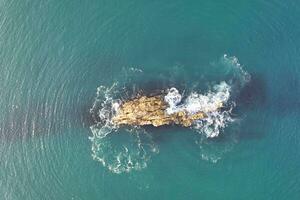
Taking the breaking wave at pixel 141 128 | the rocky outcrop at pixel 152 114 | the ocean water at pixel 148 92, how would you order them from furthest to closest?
the rocky outcrop at pixel 152 114 < the breaking wave at pixel 141 128 < the ocean water at pixel 148 92

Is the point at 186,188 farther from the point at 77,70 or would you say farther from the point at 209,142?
the point at 77,70

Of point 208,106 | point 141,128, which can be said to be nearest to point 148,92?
point 141,128

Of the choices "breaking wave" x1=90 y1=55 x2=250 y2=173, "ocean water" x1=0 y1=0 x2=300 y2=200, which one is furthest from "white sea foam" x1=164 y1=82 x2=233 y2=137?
"ocean water" x1=0 y1=0 x2=300 y2=200

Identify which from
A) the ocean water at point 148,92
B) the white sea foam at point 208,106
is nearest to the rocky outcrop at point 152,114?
the white sea foam at point 208,106

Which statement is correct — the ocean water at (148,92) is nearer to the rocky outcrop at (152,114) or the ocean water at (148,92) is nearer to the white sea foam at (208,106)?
the white sea foam at (208,106)

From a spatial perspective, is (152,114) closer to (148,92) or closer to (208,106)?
(148,92)

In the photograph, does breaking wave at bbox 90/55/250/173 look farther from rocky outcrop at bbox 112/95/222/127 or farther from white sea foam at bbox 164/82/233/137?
rocky outcrop at bbox 112/95/222/127
